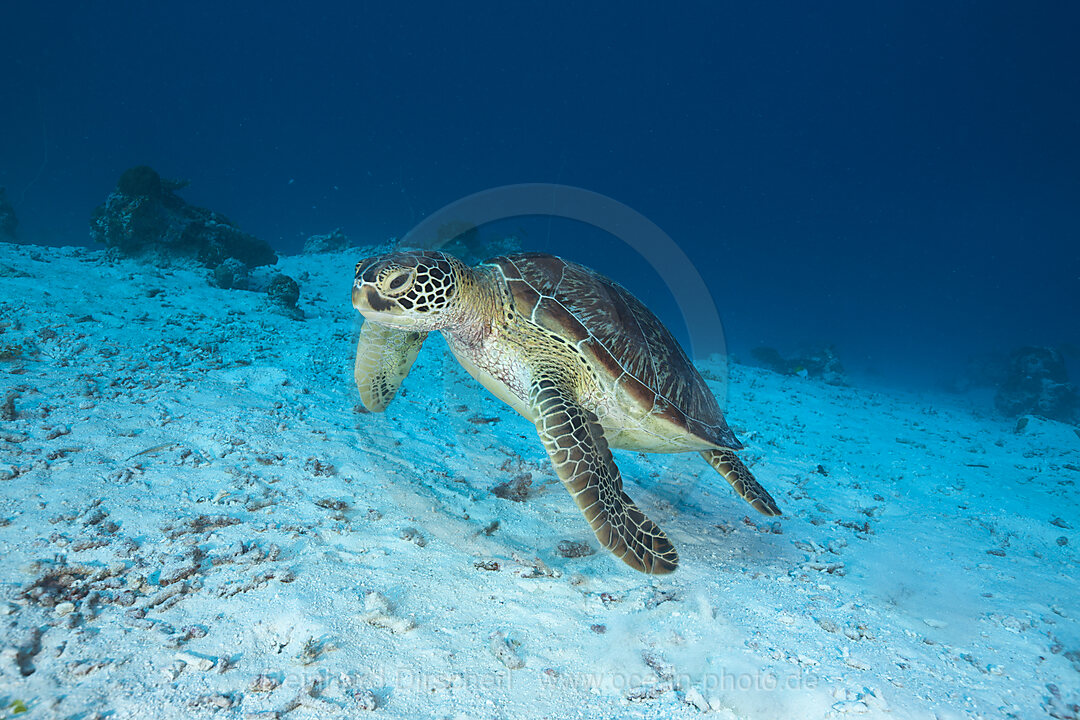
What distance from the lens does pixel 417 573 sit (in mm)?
2270

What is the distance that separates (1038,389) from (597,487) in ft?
79.2

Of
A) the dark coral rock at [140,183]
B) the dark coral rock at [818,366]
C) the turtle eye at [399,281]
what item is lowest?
the turtle eye at [399,281]

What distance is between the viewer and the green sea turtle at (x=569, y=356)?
114 inches

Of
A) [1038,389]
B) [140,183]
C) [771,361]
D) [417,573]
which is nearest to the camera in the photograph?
[417,573]

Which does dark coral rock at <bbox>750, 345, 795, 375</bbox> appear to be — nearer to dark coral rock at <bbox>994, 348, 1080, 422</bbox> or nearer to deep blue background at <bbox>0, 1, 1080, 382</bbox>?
dark coral rock at <bbox>994, 348, 1080, 422</bbox>

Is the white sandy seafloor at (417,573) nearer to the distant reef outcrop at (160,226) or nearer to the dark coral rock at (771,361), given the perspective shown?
the distant reef outcrop at (160,226)

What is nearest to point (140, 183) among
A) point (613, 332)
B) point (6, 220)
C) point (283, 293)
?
point (283, 293)

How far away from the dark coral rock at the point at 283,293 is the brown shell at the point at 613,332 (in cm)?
573

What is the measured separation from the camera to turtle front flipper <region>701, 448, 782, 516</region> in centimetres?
356

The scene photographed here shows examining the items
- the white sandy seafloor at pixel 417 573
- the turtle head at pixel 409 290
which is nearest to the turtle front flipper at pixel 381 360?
the white sandy seafloor at pixel 417 573

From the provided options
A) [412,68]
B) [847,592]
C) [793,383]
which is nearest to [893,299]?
[793,383]

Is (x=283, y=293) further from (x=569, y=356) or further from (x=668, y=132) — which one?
(x=668, y=132)

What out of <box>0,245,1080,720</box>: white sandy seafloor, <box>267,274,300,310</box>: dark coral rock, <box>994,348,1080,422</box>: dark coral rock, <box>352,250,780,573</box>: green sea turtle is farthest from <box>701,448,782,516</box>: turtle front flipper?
<box>994,348,1080,422</box>: dark coral rock

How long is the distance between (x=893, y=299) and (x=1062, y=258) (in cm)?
2572
